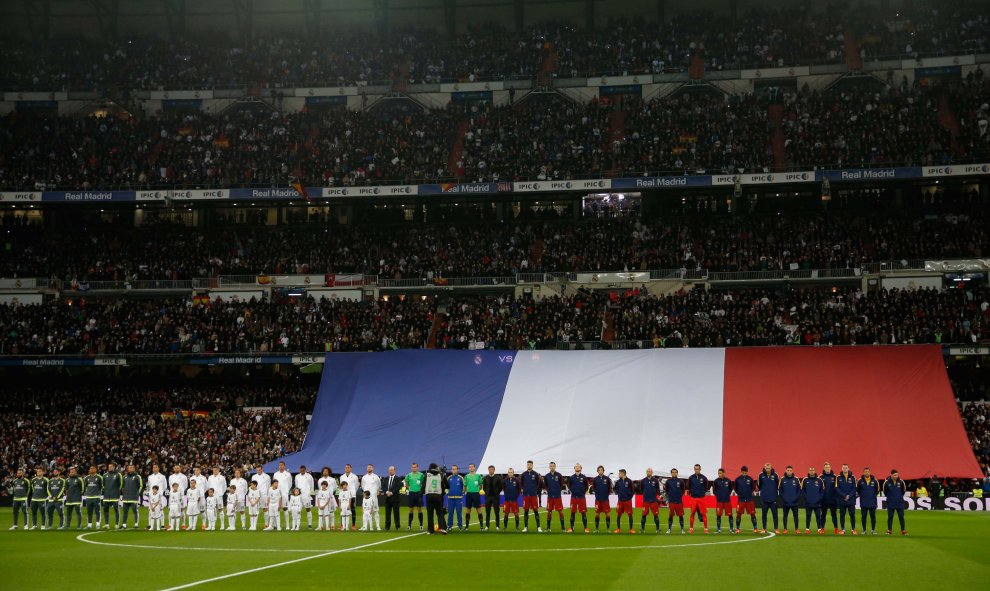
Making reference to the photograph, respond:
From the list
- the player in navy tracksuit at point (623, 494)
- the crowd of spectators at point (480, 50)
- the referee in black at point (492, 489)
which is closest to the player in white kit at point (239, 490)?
the referee in black at point (492, 489)

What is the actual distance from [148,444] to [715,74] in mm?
39283

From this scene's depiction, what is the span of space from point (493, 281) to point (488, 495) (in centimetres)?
2735

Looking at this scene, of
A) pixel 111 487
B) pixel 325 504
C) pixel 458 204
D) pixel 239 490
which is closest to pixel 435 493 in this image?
pixel 325 504

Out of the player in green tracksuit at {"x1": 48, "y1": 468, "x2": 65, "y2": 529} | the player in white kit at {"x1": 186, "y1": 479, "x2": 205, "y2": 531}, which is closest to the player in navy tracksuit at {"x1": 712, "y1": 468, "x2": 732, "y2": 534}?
the player in white kit at {"x1": 186, "y1": 479, "x2": 205, "y2": 531}

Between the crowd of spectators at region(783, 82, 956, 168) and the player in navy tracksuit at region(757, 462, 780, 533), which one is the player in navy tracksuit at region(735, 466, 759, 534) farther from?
the crowd of spectators at region(783, 82, 956, 168)

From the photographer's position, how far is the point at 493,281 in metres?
53.6

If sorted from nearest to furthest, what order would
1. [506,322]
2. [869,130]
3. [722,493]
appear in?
1. [722,493]
2. [506,322]
3. [869,130]

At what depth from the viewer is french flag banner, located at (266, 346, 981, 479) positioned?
114 feet

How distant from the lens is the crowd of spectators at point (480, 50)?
61719 millimetres

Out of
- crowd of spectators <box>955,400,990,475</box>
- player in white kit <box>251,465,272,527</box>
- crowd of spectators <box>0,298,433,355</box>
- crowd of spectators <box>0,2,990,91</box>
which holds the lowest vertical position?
player in white kit <box>251,465,272,527</box>

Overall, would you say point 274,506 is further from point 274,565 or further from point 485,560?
point 485,560

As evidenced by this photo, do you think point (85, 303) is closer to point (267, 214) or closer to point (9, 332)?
point (9, 332)

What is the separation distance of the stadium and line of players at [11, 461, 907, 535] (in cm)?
12

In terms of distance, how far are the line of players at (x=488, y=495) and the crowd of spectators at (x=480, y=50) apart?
39859mm
